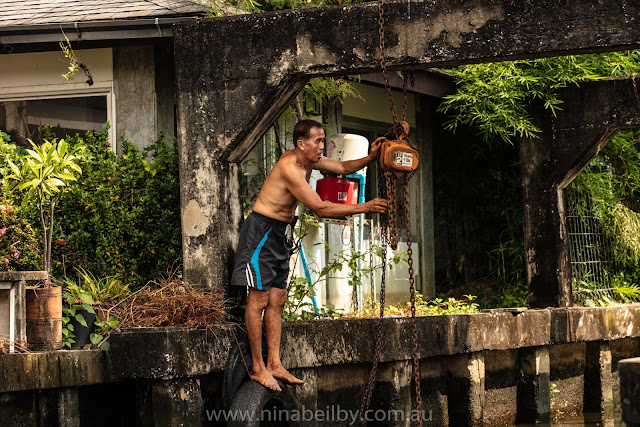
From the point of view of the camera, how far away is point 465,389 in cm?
976

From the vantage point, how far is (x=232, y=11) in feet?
33.8

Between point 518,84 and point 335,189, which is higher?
point 518,84

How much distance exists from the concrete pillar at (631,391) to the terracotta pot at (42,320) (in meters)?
4.29

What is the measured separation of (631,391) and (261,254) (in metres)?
3.31

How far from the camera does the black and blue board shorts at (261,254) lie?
25.0ft

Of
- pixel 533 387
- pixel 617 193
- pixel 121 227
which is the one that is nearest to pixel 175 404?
pixel 121 227

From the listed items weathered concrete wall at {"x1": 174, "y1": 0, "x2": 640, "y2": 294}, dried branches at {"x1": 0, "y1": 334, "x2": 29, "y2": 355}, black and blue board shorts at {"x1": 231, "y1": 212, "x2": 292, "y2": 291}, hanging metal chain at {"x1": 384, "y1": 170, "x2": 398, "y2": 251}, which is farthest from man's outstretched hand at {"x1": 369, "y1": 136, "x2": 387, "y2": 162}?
dried branches at {"x1": 0, "y1": 334, "x2": 29, "y2": 355}

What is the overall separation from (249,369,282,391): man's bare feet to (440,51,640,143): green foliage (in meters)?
5.31

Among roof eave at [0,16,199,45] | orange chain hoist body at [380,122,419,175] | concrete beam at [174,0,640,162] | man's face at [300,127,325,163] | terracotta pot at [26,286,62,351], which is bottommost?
terracotta pot at [26,286,62,351]

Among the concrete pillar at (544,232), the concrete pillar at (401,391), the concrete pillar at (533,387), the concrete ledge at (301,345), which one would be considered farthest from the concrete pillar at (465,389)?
the concrete pillar at (544,232)

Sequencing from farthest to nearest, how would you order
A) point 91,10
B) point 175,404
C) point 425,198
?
point 425,198
point 91,10
point 175,404

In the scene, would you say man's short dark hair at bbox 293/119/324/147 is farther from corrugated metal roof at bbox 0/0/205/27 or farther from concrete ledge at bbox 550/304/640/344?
concrete ledge at bbox 550/304/640/344

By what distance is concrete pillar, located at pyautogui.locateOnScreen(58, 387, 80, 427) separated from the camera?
7.25m

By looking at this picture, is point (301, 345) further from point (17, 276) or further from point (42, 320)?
point (17, 276)
